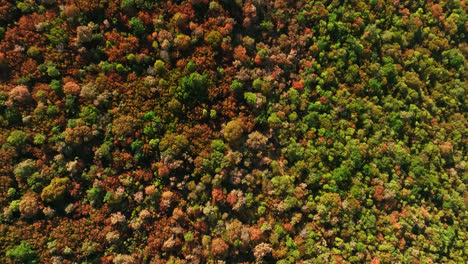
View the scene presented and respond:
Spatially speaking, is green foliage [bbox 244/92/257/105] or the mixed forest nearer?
the mixed forest

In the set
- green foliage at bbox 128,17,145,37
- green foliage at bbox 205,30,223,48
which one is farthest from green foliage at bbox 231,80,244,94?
green foliage at bbox 128,17,145,37

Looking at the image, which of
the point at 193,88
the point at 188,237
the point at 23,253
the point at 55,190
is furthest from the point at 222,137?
the point at 23,253

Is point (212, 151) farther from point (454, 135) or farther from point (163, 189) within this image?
point (454, 135)

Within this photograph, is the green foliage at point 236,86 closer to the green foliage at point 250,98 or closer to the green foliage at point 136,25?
the green foliage at point 250,98

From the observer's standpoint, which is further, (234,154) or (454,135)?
(454,135)

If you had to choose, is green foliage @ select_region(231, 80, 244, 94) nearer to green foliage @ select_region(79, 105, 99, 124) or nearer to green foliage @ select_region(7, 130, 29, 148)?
green foliage @ select_region(79, 105, 99, 124)

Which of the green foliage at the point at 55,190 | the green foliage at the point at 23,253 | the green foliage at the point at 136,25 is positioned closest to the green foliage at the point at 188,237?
the green foliage at the point at 55,190

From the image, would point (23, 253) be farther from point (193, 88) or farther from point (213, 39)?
point (213, 39)

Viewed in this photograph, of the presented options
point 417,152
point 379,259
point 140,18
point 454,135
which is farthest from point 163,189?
point 454,135
